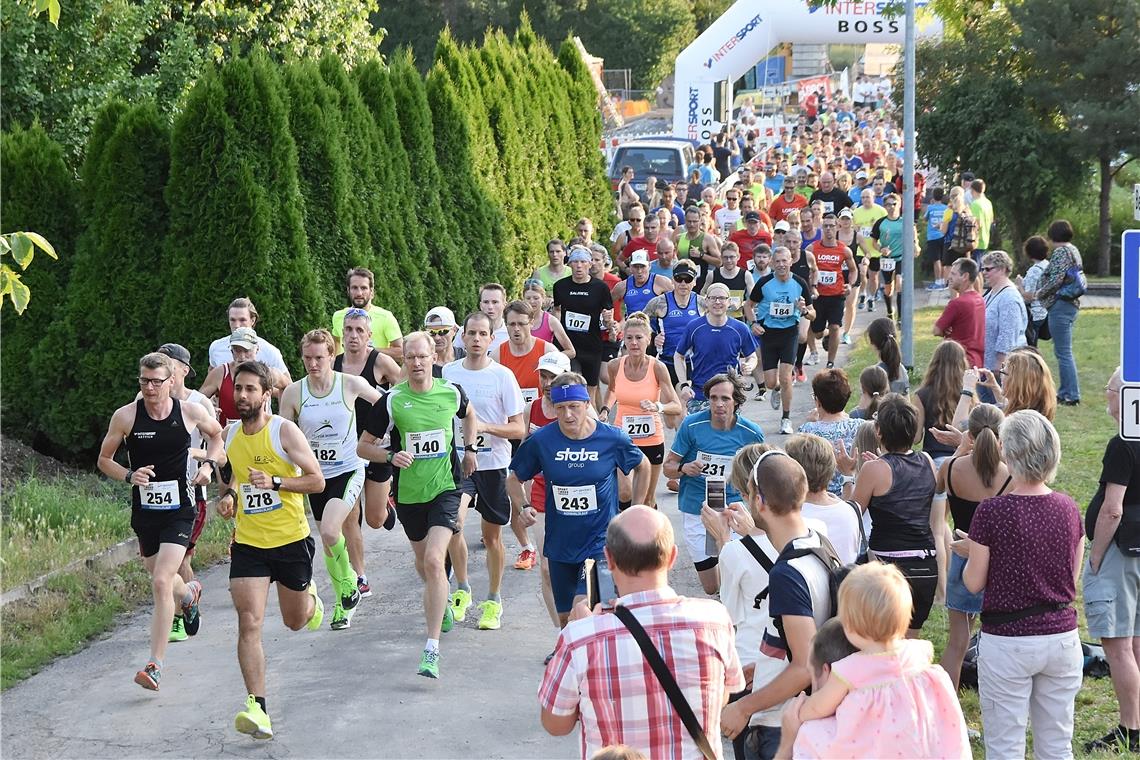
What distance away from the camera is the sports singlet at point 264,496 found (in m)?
7.88

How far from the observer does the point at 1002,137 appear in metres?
26.3

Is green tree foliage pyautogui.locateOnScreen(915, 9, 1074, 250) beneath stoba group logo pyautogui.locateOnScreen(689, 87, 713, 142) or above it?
beneath

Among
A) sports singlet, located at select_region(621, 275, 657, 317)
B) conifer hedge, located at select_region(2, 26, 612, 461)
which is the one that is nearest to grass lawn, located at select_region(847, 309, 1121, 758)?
sports singlet, located at select_region(621, 275, 657, 317)

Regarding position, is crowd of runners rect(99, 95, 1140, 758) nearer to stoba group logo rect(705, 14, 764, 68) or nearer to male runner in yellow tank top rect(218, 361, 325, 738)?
male runner in yellow tank top rect(218, 361, 325, 738)

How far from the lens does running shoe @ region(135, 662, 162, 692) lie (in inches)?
314

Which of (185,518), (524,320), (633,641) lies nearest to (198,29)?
(524,320)

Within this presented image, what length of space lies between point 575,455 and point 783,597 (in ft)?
9.51

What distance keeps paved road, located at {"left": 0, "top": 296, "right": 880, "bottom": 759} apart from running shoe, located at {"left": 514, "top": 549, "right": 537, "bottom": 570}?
48cm

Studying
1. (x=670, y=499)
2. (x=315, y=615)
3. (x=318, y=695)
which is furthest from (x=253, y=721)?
(x=670, y=499)

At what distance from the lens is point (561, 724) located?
4.44m

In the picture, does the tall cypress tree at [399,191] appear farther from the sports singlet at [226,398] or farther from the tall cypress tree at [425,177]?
the sports singlet at [226,398]

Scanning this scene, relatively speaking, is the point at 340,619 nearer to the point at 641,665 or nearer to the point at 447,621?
the point at 447,621

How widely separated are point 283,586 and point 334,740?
1017 mm

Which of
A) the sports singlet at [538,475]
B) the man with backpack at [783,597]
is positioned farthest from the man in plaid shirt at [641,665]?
the sports singlet at [538,475]
